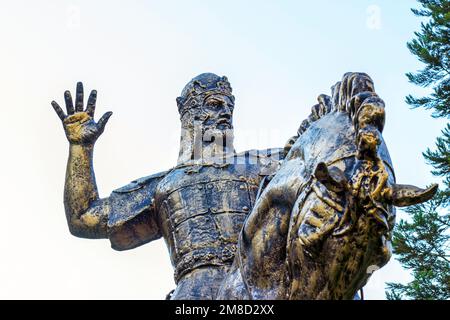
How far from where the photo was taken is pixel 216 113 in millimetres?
8281

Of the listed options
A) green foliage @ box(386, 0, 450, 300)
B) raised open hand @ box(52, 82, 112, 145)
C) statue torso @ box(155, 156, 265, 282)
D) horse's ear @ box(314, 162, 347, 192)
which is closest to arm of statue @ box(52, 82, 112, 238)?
raised open hand @ box(52, 82, 112, 145)

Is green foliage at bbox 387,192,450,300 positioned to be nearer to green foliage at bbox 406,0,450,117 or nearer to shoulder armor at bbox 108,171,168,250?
green foliage at bbox 406,0,450,117

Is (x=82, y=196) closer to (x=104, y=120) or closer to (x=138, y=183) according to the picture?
(x=138, y=183)

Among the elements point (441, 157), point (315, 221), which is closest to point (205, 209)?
point (315, 221)

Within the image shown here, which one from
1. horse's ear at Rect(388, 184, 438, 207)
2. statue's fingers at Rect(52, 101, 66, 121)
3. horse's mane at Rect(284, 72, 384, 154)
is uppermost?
statue's fingers at Rect(52, 101, 66, 121)

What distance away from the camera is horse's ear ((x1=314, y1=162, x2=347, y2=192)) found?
4.95 metres

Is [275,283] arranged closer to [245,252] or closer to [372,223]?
[245,252]

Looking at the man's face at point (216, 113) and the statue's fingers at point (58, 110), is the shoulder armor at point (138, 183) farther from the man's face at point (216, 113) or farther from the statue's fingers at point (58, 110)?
the statue's fingers at point (58, 110)

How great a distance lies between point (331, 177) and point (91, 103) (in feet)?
11.4

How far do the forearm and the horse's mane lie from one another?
2446mm

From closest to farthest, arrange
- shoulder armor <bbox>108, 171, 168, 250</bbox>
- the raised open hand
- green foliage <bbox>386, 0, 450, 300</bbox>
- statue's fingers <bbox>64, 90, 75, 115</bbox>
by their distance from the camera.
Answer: shoulder armor <bbox>108, 171, 168, 250</bbox> → the raised open hand → statue's fingers <bbox>64, 90, 75, 115</bbox> → green foliage <bbox>386, 0, 450, 300</bbox>

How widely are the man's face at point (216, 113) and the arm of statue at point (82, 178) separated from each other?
2.35ft

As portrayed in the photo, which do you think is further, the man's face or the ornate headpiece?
the ornate headpiece
